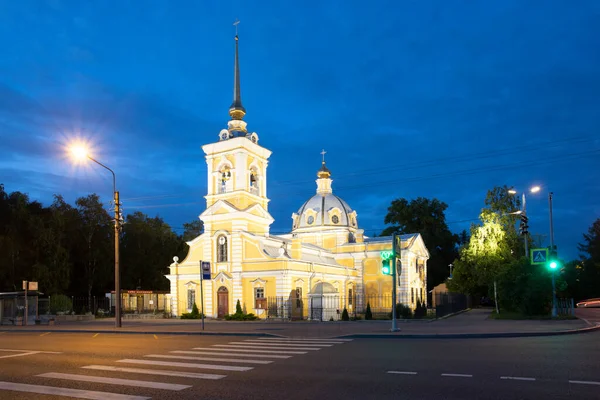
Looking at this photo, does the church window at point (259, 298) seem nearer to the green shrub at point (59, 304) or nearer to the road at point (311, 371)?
the green shrub at point (59, 304)

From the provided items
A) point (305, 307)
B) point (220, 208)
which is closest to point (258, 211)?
point (220, 208)

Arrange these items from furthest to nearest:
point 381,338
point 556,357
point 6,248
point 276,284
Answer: point 6,248 → point 276,284 → point 381,338 → point 556,357

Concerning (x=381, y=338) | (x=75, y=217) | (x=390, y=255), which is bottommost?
(x=381, y=338)

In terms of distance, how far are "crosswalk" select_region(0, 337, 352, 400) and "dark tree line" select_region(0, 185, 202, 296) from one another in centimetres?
3748

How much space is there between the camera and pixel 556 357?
43.2ft

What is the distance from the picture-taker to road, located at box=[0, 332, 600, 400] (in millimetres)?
9227

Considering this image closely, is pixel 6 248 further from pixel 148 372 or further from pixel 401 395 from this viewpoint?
pixel 401 395

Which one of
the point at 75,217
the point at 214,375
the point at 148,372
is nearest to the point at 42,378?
the point at 148,372

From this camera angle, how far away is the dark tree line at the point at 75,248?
48500mm

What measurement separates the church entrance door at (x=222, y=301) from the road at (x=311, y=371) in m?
25.5

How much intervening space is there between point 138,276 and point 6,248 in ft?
60.8

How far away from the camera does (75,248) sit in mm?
55969

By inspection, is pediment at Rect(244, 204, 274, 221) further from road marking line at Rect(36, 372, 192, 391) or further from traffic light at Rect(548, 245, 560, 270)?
road marking line at Rect(36, 372, 192, 391)

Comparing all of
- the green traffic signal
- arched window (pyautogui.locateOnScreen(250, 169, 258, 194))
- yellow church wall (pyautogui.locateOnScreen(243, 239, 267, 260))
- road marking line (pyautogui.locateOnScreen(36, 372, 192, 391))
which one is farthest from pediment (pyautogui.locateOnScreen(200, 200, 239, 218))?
road marking line (pyautogui.locateOnScreen(36, 372, 192, 391))
